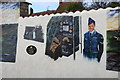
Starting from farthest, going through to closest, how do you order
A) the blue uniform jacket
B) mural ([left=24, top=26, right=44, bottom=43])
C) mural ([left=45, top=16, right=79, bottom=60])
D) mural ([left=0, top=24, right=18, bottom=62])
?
1. mural ([left=0, top=24, right=18, bottom=62])
2. mural ([left=24, top=26, right=44, bottom=43])
3. mural ([left=45, top=16, right=79, bottom=60])
4. the blue uniform jacket

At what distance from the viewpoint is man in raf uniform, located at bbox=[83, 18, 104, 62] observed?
6137 mm

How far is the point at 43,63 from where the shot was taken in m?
6.96

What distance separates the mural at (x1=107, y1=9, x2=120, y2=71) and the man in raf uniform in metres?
0.28

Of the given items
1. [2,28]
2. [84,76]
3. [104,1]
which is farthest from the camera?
[104,1]

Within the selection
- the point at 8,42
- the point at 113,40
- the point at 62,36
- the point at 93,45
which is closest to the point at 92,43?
the point at 93,45

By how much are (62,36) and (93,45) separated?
111 cm

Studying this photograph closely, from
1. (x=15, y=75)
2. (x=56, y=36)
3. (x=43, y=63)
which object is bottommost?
(x=15, y=75)

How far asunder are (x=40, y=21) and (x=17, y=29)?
1059mm

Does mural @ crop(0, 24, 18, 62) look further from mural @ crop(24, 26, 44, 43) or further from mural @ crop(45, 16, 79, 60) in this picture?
mural @ crop(45, 16, 79, 60)

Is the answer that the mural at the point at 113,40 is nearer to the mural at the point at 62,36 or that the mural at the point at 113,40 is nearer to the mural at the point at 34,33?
the mural at the point at 62,36

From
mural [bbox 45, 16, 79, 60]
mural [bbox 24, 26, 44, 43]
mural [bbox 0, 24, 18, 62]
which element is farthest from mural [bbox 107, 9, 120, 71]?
mural [bbox 0, 24, 18, 62]

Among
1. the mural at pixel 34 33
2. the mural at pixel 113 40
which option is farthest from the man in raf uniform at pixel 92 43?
the mural at pixel 34 33

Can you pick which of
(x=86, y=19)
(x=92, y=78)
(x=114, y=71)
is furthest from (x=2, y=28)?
(x=114, y=71)

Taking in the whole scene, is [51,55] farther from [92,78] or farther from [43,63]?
[92,78]
